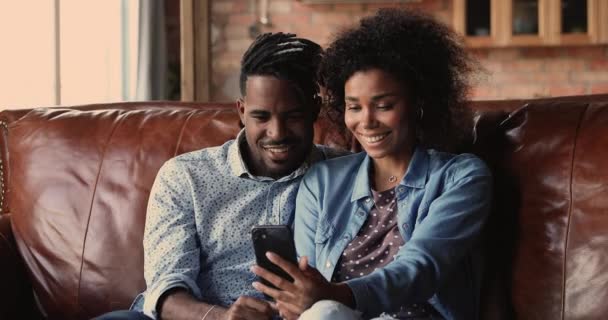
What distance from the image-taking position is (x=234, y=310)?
5.14 feet

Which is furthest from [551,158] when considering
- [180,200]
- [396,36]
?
[180,200]

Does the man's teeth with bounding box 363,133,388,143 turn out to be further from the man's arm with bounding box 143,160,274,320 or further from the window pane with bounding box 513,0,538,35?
the window pane with bounding box 513,0,538,35

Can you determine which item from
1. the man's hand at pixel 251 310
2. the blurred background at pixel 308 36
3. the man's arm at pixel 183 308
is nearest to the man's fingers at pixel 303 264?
the man's hand at pixel 251 310

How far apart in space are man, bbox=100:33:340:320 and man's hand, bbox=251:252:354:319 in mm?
326

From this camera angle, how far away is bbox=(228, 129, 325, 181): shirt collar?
185cm

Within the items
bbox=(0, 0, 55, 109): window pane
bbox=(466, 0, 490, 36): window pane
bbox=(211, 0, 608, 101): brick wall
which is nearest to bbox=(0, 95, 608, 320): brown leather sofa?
bbox=(0, 0, 55, 109): window pane

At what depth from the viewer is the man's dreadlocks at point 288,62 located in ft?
5.86

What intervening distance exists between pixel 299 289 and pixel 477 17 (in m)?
3.86

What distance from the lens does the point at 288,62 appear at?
70.7 inches

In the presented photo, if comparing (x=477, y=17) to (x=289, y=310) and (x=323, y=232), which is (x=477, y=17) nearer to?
(x=323, y=232)

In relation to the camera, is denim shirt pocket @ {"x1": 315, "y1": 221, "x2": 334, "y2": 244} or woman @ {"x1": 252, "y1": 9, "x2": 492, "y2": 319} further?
denim shirt pocket @ {"x1": 315, "y1": 221, "x2": 334, "y2": 244}

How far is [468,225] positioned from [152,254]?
2.20ft

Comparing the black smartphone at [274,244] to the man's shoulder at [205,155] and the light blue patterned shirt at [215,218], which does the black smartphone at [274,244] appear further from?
the man's shoulder at [205,155]

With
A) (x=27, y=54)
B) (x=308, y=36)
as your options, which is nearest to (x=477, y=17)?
(x=308, y=36)
